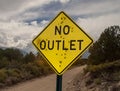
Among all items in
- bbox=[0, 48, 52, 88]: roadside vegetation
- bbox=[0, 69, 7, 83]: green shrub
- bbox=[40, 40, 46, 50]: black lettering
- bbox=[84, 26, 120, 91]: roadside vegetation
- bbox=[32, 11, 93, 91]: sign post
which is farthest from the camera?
bbox=[0, 48, 52, 88]: roadside vegetation

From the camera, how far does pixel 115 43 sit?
106 ft

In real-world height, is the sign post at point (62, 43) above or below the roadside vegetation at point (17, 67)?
above

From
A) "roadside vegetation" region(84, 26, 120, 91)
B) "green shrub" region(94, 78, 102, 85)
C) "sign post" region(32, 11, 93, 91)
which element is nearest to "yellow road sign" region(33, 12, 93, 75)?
"sign post" region(32, 11, 93, 91)

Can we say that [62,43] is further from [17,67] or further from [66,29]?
[17,67]

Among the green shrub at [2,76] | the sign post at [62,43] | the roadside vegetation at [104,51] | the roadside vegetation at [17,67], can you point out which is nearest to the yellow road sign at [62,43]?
the sign post at [62,43]

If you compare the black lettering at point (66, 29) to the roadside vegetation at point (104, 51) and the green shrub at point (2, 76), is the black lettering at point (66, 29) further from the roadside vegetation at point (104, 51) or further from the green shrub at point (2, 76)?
the green shrub at point (2, 76)

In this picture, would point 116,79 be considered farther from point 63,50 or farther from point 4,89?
point 63,50

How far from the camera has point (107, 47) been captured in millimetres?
32062

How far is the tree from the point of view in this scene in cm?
3209

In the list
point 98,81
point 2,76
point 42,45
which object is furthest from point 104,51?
point 42,45

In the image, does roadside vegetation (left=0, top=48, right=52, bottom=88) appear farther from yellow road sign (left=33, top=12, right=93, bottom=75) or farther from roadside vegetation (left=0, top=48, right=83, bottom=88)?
yellow road sign (left=33, top=12, right=93, bottom=75)

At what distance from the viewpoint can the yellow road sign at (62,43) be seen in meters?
7.63

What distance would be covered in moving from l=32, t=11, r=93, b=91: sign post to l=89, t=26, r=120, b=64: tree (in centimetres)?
2422

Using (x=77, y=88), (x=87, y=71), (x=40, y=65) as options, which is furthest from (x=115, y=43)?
(x=40, y=65)
